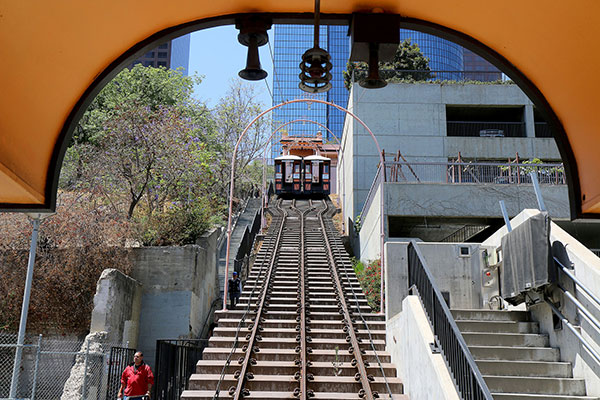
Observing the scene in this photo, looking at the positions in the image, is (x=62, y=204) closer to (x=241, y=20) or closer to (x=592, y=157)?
(x=241, y=20)

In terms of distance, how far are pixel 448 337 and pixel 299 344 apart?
4595mm

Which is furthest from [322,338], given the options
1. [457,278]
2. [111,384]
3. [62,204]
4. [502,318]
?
[62,204]

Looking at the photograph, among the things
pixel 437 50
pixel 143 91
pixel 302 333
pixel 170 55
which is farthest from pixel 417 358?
pixel 437 50

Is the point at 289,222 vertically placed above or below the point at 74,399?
above

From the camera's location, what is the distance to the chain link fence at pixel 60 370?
1177 cm

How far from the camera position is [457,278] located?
11.1 meters

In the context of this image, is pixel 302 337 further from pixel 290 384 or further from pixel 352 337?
pixel 290 384

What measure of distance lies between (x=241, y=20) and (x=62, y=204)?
16080 mm

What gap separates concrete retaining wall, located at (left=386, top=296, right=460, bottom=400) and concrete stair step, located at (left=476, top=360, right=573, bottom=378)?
797 mm

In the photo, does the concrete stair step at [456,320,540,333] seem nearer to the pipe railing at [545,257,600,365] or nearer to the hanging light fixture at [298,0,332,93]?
the pipe railing at [545,257,600,365]

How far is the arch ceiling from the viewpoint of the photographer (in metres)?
3.25

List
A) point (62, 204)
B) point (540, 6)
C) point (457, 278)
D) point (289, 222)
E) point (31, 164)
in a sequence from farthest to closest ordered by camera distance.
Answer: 1. point (289, 222)
2. point (62, 204)
3. point (457, 278)
4. point (31, 164)
5. point (540, 6)

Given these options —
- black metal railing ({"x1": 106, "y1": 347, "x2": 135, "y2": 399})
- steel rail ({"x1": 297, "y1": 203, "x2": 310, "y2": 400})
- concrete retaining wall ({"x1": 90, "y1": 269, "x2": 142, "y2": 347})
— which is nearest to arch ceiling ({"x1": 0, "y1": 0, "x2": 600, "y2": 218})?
steel rail ({"x1": 297, "y1": 203, "x2": 310, "y2": 400})

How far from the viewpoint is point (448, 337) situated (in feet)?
22.3
